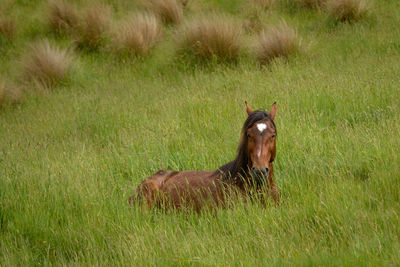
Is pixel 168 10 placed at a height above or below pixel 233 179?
above

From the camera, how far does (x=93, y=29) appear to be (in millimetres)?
13773

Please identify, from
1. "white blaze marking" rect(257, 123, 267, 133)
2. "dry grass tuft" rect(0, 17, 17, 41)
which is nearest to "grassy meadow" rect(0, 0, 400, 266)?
"dry grass tuft" rect(0, 17, 17, 41)

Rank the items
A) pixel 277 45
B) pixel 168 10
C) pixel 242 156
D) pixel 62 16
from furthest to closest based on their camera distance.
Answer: pixel 62 16, pixel 168 10, pixel 277 45, pixel 242 156

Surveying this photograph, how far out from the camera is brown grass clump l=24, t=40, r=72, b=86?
1191 cm

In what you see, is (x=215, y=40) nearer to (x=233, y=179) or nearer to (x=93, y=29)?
(x=93, y=29)

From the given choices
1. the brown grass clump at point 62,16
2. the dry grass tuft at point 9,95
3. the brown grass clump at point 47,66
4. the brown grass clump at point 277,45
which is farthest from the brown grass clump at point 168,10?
the dry grass tuft at point 9,95

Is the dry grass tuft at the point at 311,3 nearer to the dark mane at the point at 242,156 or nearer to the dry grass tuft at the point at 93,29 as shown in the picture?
the dry grass tuft at the point at 93,29

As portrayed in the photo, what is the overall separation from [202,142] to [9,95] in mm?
6875

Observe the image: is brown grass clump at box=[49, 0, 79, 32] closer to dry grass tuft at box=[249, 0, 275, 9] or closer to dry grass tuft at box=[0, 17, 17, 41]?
dry grass tuft at box=[0, 17, 17, 41]

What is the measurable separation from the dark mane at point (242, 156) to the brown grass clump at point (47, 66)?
813 centimetres

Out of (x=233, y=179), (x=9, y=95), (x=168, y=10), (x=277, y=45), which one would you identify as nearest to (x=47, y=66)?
(x=9, y=95)

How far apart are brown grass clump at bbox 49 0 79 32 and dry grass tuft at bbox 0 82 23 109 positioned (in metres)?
3.89

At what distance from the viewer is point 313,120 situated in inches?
273

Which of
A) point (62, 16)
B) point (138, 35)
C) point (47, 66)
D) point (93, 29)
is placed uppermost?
point (62, 16)
